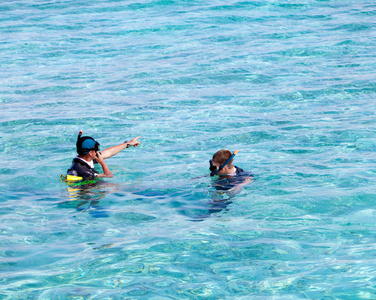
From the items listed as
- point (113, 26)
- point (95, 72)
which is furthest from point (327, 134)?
point (113, 26)

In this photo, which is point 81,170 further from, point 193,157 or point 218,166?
point 193,157

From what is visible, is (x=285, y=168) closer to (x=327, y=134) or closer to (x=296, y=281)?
(x=327, y=134)

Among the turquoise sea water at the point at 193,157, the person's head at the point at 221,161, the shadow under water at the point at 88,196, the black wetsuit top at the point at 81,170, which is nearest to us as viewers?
the turquoise sea water at the point at 193,157

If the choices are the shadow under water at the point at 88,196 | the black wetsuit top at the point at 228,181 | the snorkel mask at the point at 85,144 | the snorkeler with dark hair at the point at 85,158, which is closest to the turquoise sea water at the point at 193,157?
the shadow under water at the point at 88,196

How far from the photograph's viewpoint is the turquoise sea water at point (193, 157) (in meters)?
4.88

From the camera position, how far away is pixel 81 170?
7488mm

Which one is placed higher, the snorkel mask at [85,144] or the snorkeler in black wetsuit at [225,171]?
the snorkel mask at [85,144]

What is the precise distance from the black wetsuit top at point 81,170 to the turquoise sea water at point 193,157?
0.85 feet

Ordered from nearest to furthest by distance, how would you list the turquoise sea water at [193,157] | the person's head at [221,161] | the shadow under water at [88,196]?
the turquoise sea water at [193,157], the shadow under water at [88,196], the person's head at [221,161]

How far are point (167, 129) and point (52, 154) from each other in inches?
97.7

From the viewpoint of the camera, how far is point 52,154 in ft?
31.6

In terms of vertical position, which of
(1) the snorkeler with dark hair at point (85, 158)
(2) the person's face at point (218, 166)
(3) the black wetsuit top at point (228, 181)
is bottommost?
(3) the black wetsuit top at point (228, 181)

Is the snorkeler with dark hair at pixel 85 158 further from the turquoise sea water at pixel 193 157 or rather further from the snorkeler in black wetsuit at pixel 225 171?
the snorkeler in black wetsuit at pixel 225 171

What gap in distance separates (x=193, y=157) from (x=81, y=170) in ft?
7.75
